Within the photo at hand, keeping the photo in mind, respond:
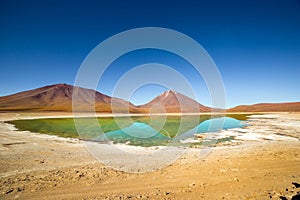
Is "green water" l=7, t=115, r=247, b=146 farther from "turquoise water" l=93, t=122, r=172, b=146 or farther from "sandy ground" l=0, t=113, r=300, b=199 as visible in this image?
"sandy ground" l=0, t=113, r=300, b=199

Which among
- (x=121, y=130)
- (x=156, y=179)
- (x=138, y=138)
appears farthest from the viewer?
(x=121, y=130)

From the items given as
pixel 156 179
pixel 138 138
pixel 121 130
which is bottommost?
pixel 156 179

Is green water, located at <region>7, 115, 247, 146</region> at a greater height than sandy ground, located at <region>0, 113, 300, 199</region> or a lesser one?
greater

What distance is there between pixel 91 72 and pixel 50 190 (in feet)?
20.7

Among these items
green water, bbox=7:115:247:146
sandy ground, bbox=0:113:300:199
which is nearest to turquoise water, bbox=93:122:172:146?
green water, bbox=7:115:247:146

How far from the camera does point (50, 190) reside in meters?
7.09

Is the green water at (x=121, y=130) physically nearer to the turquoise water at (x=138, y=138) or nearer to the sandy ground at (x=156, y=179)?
the turquoise water at (x=138, y=138)

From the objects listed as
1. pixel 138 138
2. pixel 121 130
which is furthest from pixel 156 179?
pixel 121 130

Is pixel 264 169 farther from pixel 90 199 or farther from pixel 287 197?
pixel 90 199

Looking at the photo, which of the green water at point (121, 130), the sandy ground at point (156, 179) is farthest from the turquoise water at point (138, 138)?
the sandy ground at point (156, 179)

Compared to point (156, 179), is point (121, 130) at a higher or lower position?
higher

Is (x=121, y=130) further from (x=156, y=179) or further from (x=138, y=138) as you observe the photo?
(x=156, y=179)

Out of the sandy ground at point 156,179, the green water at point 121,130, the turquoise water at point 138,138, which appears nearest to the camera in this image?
the sandy ground at point 156,179

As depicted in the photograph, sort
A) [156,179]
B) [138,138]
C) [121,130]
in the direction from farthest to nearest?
1. [121,130]
2. [138,138]
3. [156,179]
